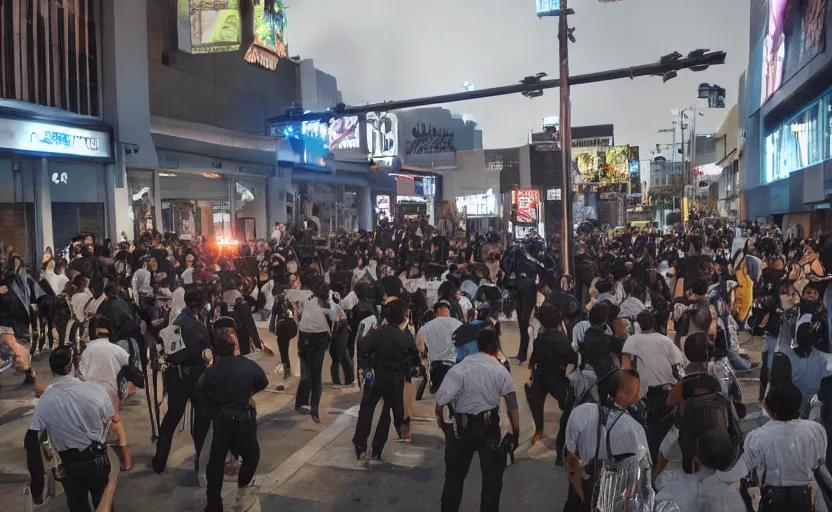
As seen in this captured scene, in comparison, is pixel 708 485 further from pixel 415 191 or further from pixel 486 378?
pixel 415 191

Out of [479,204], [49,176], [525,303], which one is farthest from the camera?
[479,204]

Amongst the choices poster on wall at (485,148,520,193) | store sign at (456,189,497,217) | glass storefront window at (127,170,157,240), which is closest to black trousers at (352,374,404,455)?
glass storefront window at (127,170,157,240)

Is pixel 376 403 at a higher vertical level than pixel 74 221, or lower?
lower

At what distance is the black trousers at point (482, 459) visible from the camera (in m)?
5.58

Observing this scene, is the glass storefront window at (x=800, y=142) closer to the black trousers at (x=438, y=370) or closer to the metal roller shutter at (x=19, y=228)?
the black trousers at (x=438, y=370)

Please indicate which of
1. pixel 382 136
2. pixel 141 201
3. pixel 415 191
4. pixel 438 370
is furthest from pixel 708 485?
pixel 415 191

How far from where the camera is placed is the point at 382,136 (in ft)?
130

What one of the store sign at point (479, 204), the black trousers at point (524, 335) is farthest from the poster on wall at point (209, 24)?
the store sign at point (479, 204)

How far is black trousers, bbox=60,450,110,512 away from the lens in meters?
5.21

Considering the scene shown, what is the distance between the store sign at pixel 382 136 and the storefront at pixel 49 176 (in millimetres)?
16646

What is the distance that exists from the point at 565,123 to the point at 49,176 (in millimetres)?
16096

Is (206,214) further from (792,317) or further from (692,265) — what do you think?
(792,317)

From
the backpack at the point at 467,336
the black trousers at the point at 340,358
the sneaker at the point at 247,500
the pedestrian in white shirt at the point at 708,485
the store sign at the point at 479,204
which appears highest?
the store sign at the point at 479,204

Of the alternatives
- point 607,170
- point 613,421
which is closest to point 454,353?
point 613,421
